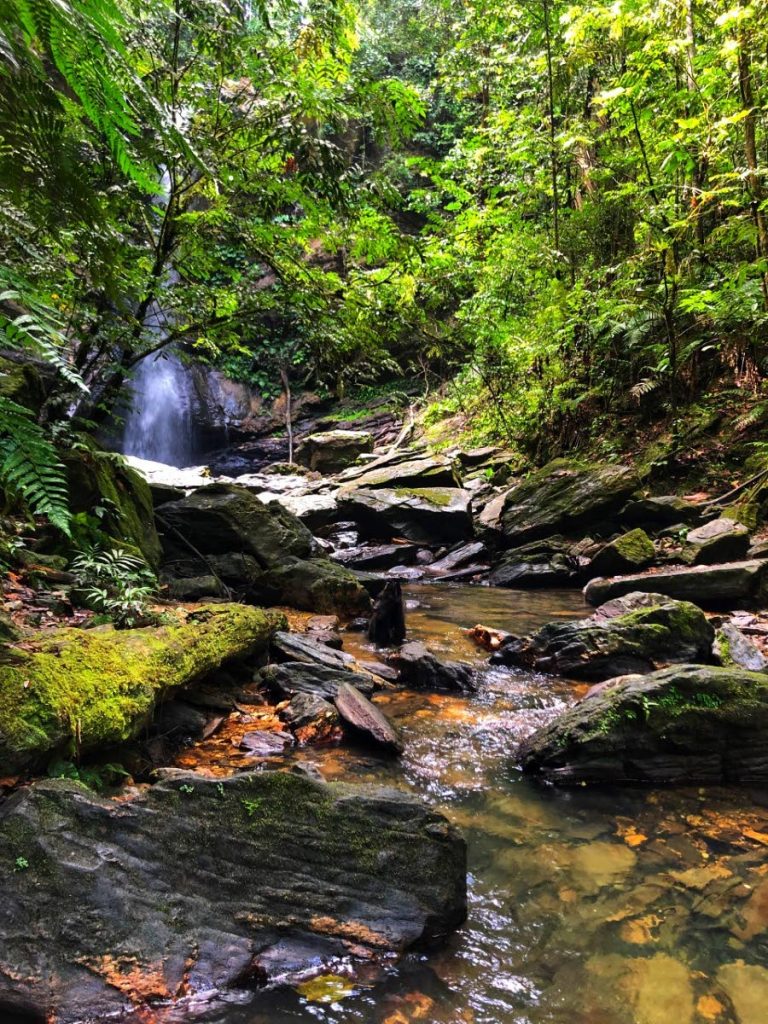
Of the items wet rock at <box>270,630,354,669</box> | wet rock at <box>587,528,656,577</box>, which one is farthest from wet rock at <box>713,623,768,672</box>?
wet rock at <box>270,630,354,669</box>

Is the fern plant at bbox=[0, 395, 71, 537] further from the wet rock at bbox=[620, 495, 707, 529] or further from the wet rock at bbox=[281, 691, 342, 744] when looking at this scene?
the wet rock at bbox=[620, 495, 707, 529]

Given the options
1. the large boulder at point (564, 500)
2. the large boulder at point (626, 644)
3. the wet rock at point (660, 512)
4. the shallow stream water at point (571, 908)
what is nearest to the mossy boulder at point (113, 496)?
the shallow stream water at point (571, 908)

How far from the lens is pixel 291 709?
4.07m

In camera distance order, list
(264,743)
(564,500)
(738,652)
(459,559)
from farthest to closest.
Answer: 1. (459,559)
2. (564,500)
3. (738,652)
4. (264,743)

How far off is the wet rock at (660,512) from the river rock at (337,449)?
1079 cm

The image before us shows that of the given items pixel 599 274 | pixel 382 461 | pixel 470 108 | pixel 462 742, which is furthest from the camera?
pixel 470 108

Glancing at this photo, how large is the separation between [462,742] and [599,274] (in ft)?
27.9

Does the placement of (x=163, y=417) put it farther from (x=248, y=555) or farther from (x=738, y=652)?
(x=738, y=652)

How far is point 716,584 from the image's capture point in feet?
20.9

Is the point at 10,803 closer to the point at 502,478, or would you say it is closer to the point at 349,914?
the point at 349,914

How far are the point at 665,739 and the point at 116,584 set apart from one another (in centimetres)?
378

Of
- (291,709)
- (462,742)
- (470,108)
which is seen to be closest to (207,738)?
(291,709)

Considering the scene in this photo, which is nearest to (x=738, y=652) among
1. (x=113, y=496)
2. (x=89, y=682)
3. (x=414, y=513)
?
(x=89, y=682)

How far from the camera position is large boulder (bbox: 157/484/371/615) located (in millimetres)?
6879
